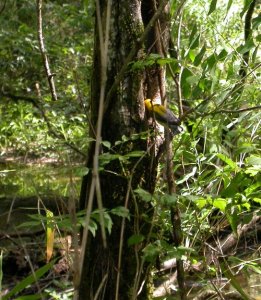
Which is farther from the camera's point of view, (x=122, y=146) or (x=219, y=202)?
(x=122, y=146)

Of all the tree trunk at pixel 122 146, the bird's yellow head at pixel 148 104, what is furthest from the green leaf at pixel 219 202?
the bird's yellow head at pixel 148 104

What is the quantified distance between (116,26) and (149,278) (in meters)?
1.03

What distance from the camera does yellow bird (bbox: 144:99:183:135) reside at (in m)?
1.90

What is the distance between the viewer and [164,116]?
1.92m

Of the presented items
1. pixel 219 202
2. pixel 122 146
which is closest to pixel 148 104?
pixel 122 146

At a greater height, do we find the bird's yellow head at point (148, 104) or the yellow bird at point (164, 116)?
the bird's yellow head at point (148, 104)

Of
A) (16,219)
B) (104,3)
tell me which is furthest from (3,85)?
(104,3)

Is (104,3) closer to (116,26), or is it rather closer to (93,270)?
(116,26)

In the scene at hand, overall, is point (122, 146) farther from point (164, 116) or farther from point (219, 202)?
point (219, 202)

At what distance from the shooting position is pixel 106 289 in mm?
1868

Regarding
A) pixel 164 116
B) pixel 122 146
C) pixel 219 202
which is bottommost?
pixel 219 202

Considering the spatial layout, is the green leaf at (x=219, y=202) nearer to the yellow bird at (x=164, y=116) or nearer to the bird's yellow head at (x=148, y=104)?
the yellow bird at (x=164, y=116)

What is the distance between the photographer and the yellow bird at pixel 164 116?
74.9 inches

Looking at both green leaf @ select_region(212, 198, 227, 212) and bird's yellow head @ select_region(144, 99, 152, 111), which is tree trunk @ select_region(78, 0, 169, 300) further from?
green leaf @ select_region(212, 198, 227, 212)
